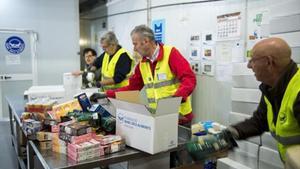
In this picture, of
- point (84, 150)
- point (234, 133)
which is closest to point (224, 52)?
point (234, 133)

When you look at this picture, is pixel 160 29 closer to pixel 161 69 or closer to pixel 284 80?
pixel 161 69

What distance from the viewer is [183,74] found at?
2123 mm

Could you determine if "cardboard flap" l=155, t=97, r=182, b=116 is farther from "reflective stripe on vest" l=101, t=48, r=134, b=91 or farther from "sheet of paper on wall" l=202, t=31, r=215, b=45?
"sheet of paper on wall" l=202, t=31, r=215, b=45

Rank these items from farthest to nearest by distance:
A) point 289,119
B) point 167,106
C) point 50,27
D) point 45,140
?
point 50,27
point 45,140
point 167,106
point 289,119

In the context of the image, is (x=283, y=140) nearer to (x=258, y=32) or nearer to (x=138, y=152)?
(x=138, y=152)

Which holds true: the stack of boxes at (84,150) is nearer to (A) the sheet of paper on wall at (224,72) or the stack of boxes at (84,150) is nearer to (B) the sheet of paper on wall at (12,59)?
(A) the sheet of paper on wall at (224,72)

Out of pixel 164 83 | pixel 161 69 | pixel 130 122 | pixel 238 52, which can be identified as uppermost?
pixel 238 52

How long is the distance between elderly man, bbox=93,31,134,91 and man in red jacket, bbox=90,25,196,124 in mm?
751

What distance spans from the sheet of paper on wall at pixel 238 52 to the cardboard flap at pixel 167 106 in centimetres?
172

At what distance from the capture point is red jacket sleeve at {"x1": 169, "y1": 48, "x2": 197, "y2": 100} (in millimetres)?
2033

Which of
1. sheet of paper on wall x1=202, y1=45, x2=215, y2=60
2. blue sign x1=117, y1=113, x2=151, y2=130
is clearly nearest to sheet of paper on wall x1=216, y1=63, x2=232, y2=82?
sheet of paper on wall x1=202, y1=45, x2=215, y2=60

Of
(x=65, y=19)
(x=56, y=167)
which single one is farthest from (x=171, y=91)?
(x=65, y=19)

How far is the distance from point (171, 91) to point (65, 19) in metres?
4.48

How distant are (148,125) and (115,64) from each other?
179 cm
